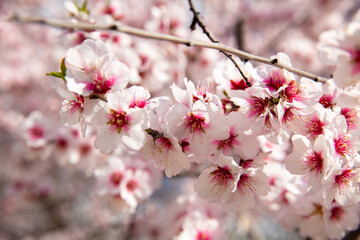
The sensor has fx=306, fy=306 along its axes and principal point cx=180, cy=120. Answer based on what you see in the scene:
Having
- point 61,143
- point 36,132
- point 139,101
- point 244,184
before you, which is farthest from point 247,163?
point 36,132

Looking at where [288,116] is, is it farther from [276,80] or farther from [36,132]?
[36,132]

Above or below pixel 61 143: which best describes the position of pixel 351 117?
above

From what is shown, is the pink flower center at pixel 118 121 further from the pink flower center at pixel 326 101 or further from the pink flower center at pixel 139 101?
the pink flower center at pixel 326 101

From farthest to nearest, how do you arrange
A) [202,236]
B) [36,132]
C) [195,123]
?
[36,132] < [202,236] < [195,123]

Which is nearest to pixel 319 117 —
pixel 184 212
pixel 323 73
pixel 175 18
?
pixel 184 212

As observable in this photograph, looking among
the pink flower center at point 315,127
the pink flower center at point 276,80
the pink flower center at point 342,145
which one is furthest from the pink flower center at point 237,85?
the pink flower center at point 342,145

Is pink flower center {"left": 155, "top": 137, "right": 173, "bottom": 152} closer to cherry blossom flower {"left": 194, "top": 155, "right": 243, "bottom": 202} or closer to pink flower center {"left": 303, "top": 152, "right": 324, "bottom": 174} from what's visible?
cherry blossom flower {"left": 194, "top": 155, "right": 243, "bottom": 202}

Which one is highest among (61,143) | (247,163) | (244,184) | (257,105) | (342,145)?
(257,105)
